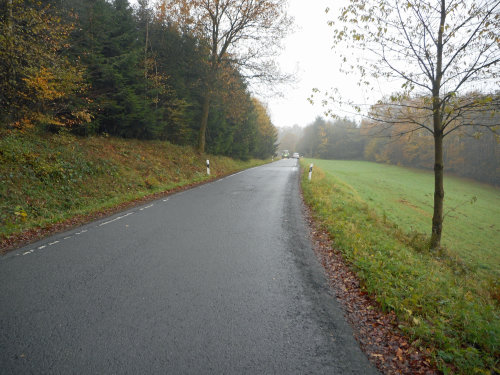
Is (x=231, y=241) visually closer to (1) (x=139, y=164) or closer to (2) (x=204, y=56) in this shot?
(1) (x=139, y=164)

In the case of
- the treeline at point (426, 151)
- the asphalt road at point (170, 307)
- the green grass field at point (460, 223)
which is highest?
the treeline at point (426, 151)

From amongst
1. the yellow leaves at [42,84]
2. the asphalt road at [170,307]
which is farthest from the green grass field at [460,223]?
the yellow leaves at [42,84]

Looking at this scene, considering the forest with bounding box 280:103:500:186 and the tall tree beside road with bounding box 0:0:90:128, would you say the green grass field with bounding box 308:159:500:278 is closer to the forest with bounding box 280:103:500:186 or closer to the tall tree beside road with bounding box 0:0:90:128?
the forest with bounding box 280:103:500:186

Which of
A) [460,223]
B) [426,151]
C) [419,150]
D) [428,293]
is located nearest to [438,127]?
[428,293]

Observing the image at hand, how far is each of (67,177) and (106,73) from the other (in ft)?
21.2

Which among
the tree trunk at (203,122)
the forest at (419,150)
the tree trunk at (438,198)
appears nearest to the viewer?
the tree trunk at (438,198)

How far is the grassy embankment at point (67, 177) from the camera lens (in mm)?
6500

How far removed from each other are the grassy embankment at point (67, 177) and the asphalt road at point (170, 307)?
2.00 metres

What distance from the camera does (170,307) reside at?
301cm

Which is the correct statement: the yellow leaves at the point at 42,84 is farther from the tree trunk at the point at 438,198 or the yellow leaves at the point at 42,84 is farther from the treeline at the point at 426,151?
the tree trunk at the point at 438,198

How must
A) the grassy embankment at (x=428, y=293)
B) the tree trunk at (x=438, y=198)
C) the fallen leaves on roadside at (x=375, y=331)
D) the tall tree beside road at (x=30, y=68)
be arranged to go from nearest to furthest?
the fallen leaves on roadside at (x=375, y=331) → the grassy embankment at (x=428, y=293) → the tree trunk at (x=438, y=198) → the tall tree beside road at (x=30, y=68)

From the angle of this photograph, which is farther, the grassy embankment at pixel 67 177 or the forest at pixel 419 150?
the forest at pixel 419 150

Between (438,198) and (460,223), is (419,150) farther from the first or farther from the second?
(438,198)

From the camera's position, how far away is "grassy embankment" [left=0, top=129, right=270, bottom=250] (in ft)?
21.3
